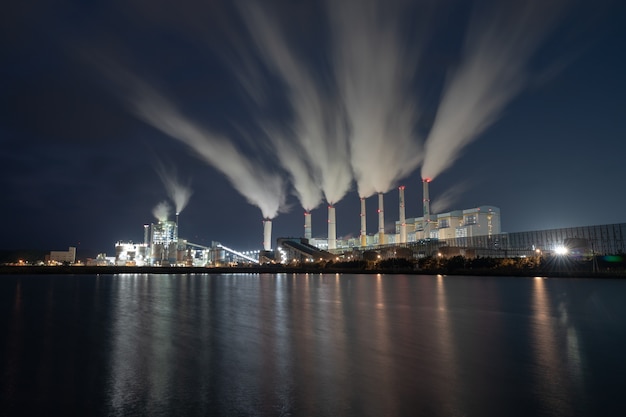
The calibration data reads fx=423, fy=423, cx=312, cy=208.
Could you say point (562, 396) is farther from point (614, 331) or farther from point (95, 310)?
point (95, 310)

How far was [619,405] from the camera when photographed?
221 inches

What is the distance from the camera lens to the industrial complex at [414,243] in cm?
6762

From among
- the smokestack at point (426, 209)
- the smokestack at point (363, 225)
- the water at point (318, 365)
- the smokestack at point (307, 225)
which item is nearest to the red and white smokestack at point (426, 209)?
the smokestack at point (426, 209)

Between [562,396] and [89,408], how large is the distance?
6.51 meters

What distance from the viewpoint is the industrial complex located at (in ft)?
222

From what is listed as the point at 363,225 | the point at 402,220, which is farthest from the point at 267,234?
the point at 402,220

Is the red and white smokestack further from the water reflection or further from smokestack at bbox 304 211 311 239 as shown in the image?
the water reflection

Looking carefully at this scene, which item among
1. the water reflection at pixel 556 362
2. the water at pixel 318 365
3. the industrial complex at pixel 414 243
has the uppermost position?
the industrial complex at pixel 414 243

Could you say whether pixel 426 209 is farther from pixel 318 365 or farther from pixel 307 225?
pixel 318 365

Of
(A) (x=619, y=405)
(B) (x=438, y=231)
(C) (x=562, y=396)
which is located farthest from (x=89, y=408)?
(B) (x=438, y=231)

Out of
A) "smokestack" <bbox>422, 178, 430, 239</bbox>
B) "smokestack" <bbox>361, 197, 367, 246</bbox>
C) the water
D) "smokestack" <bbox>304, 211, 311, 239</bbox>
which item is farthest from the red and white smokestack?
the water

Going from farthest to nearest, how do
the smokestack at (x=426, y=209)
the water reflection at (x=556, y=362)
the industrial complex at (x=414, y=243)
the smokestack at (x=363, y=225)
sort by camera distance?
1. the smokestack at (x=363, y=225)
2. the smokestack at (x=426, y=209)
3. the industrial complex at (x=414, y=243)
4. the water reflection at (x=556, y=362)

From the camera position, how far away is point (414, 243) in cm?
10588

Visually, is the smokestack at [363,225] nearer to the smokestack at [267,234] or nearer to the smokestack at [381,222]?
the smokestack at [381,222]
